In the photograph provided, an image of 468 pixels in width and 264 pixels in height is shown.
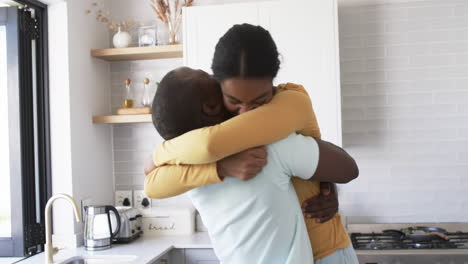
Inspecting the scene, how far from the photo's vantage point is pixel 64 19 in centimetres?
292

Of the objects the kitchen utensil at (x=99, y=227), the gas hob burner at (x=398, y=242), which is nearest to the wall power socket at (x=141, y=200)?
the kitchen utensil at (x=99, y=227)

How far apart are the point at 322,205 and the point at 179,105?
0.41 m

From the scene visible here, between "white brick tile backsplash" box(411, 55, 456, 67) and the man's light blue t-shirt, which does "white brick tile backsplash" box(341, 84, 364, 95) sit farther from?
the man's light blue t-shirt

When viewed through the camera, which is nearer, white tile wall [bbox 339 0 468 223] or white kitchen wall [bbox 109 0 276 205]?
white tile wall [bbox 339 0 468 223]

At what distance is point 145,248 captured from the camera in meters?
2.80

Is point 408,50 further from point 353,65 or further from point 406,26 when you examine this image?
point 353,65

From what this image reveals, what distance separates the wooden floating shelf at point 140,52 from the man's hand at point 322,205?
6.87 feet

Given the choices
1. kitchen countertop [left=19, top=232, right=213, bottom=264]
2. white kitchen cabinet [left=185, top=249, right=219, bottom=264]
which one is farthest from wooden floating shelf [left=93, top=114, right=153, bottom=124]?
white kitchen cabinet [left=185, top=249, right=219, bottom=264]

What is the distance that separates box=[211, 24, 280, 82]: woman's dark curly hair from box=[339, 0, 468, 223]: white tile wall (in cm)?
229

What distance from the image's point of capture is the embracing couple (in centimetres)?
100

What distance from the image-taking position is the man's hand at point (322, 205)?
1.15m

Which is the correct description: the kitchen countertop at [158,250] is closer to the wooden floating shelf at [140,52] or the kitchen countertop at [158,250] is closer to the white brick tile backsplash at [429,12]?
the wooden floating shelf at [140,52]

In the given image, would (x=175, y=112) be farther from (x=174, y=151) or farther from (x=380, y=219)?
(x=380, y=219)

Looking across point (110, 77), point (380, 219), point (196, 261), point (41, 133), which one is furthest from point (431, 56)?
point (41, 133)
